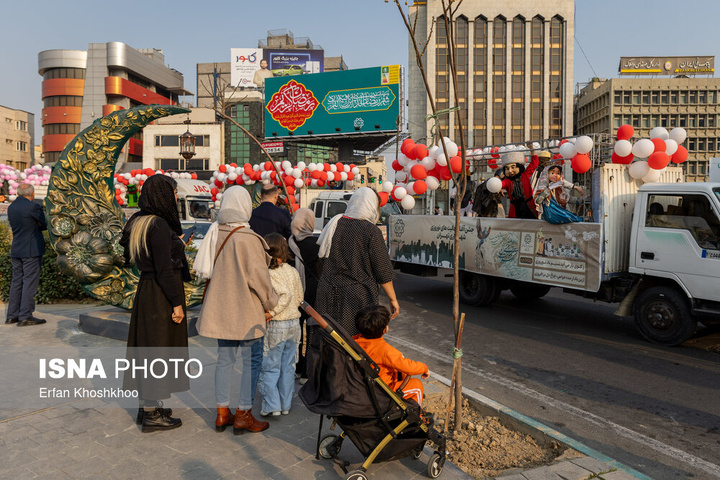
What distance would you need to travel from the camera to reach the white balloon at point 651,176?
7379 mm

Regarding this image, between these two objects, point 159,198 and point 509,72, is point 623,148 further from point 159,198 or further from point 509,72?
point 509,72

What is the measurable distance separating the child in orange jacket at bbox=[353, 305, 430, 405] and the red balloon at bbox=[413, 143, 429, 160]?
7.54 m

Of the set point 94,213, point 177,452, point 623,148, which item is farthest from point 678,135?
point 94,213

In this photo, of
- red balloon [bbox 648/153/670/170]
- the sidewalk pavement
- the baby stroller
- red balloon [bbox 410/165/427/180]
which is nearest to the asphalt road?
the sidewalk pavement

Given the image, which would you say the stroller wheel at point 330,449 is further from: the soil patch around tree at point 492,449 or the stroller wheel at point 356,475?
the soil patch around tree at point 492,449

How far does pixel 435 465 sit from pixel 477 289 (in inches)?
254

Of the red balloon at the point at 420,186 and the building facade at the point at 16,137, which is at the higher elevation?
the building facade at the point at 16,137

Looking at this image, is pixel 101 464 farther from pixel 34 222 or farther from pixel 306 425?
pixel 34 222

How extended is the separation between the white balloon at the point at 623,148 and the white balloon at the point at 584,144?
454 millimetres

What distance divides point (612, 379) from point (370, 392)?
143 inches

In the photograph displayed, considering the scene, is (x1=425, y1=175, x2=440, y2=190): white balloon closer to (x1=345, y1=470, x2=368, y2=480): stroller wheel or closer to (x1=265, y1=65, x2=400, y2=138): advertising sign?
(x1=345, y1=470, x2=368, y2=480): stroller wheel

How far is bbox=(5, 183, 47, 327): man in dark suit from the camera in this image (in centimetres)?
714

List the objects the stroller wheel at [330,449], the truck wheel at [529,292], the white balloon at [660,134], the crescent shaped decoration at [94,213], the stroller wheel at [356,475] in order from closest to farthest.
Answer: the stroller wheel at [356,475] → the stroller wheel at [330,449] → the crescent shaped decoration at [94,213] → the white balloon at [660,134] → the truck wheel at [529,292]

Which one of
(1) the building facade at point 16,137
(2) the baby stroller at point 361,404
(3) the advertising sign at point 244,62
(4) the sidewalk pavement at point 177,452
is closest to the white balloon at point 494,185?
(4) the sidewalk pavement at point 177,452
